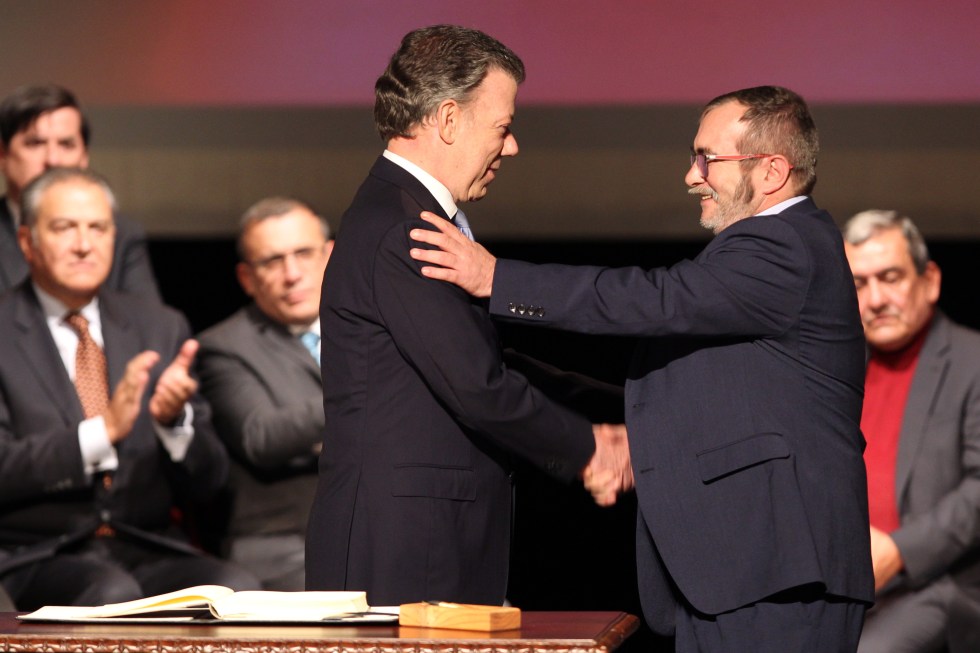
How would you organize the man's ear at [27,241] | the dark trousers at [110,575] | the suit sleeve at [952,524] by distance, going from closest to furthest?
the dark trousers at [110,575], the suit sleeve at [952,524], the man's ear at [27,241]

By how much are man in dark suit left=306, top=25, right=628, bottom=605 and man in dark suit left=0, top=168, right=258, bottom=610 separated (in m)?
1.28

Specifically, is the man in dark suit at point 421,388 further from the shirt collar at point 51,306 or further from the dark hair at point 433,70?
the shirt collar at point 51,306

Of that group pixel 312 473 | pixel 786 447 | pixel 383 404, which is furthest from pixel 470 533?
pixel 312 473

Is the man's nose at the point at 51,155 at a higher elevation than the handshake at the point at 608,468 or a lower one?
higher

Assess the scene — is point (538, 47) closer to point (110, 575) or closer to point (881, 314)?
point (881, 314)

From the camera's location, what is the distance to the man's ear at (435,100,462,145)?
2.73 meters

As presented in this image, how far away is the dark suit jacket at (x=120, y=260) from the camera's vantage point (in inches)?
173

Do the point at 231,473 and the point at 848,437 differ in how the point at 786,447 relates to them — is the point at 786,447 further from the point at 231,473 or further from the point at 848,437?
the point at 231,473

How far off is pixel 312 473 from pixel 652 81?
170cm

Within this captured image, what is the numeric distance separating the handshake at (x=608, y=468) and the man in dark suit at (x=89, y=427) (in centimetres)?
136

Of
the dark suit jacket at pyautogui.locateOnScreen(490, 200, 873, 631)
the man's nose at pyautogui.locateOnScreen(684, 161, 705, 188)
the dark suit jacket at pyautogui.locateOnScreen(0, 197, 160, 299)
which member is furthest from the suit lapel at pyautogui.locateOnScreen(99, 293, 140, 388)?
the man's nose at pyautogui.locateOnScreen(684, 161, 705, 188)

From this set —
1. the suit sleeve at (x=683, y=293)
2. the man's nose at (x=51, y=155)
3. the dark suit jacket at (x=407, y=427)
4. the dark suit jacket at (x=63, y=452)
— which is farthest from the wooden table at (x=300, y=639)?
the man's nose at (x=51, y=155)

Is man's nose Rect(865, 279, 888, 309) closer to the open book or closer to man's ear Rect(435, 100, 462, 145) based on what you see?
man's ear Rect(435, 100, 462, 145)

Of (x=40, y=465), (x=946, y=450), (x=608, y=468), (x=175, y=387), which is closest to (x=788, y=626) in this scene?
(x=608, y=468)
